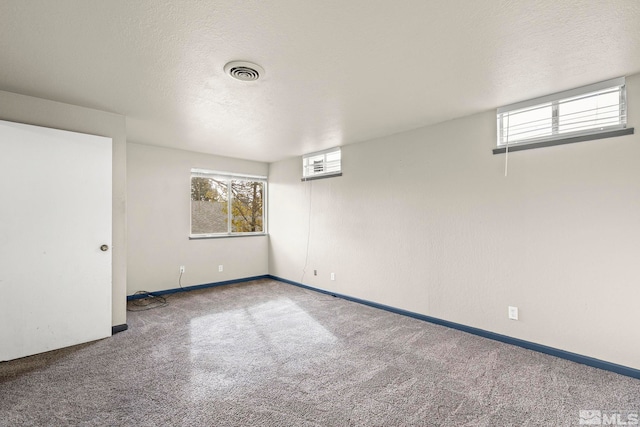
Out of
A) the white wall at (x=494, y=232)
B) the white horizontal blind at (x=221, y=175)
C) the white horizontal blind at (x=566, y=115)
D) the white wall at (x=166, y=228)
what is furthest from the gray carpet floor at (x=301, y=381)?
the white horizontal blind at (x=221, y=175)

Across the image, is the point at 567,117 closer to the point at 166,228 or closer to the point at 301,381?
the point at 301,381

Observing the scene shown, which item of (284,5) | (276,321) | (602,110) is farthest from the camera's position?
(276,321)

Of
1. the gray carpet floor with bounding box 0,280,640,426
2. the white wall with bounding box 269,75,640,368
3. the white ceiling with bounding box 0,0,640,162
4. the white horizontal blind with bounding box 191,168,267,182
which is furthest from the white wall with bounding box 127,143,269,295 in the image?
the white wall with bounding box 269,75,640,368

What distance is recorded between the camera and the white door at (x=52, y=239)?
2.57 meters

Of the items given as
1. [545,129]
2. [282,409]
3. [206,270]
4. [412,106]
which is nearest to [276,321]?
[282,409]

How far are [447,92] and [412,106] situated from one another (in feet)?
1.29

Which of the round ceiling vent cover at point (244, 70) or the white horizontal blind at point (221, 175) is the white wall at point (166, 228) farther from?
the round ceiling vent cover at point (244, 70)

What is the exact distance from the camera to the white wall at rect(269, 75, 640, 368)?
2.39m

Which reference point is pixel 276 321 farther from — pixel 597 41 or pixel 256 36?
pixel 597 41

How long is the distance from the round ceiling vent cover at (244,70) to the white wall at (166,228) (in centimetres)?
304

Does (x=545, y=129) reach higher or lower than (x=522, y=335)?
higher

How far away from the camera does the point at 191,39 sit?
184cm

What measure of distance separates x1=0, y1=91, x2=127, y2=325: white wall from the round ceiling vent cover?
1.79m

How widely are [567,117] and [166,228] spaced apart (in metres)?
5.27
